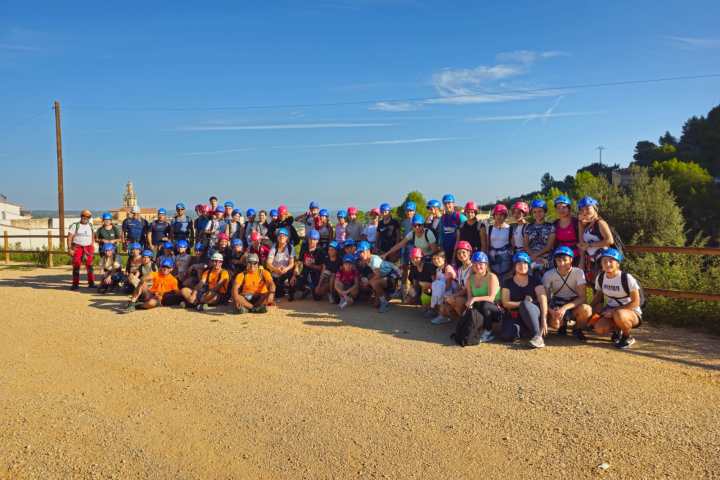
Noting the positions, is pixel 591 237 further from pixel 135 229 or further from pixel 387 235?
pixel 135 229

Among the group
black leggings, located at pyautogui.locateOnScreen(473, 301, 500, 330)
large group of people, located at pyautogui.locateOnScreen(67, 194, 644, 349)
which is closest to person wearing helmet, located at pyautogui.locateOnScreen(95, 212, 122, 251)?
large group of people, located at pyautogui.locateOnScreen(67, 194, 644, 349)

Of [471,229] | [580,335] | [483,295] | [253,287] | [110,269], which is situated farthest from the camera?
[110,269]

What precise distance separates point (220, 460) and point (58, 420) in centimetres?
189

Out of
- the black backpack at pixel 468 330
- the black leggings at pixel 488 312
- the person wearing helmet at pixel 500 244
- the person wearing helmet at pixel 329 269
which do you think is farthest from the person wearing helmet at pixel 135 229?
the black leggings at pixel 488 312

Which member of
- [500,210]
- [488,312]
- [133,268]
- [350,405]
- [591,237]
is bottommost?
[350,405]

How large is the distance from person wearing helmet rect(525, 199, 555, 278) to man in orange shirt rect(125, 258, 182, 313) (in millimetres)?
6568

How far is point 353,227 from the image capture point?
10.2 meters

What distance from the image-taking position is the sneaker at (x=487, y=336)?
665 cm

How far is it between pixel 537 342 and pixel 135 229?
388 inches

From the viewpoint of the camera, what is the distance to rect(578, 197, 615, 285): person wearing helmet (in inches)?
267

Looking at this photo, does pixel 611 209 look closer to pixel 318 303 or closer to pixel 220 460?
pixel 318 303

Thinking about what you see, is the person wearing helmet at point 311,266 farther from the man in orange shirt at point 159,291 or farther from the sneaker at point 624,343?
the sneaker at point 624,343

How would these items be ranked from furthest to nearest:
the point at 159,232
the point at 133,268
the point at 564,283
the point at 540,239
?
the point at 159,232
the point at 133,268
the point at 540,239
the point at 564,283

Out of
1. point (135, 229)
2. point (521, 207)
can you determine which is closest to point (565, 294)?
point (521, 207)
